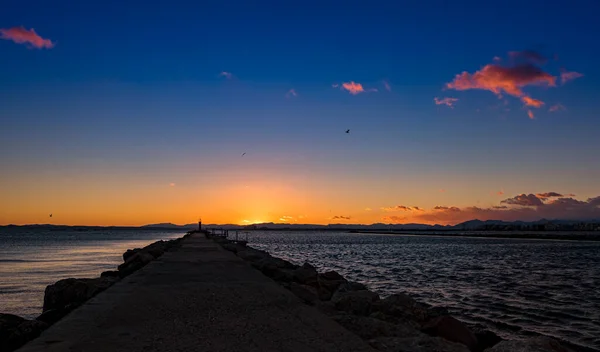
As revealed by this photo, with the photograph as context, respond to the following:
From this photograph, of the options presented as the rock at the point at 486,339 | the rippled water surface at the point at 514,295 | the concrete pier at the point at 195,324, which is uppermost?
the concrete pier at the point at 195,324

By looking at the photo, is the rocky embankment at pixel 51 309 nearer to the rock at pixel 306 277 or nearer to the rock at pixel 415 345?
the rock at pixel 415 345

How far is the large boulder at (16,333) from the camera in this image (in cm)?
664

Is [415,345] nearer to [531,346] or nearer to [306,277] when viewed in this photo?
[531,346]

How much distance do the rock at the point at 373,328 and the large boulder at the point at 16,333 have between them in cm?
466

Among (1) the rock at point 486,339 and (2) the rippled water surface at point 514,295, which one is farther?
(2) the rippled water surface at point 514,295

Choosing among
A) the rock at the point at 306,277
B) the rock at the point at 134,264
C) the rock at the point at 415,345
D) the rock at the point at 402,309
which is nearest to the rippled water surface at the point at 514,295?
the rock at the point at 402,309

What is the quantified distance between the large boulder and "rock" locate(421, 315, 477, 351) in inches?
240

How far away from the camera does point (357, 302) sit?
9.48 metres

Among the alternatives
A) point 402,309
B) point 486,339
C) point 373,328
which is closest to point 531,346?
point 373,328

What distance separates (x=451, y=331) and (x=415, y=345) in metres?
1.78

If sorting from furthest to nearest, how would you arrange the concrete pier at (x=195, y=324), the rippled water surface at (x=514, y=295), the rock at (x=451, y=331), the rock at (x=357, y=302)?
1. the rippled water surface at (x=514, y=295)
2. the rock at (x=357, y=302)
3. the rock at (x=451, y=331)
4. the concrete pier at (x=195, y=324)

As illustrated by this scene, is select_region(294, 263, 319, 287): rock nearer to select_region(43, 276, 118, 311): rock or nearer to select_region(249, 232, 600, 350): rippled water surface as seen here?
select_region(249, 232, 600, 350): rippled water surface

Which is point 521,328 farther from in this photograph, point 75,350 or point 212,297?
point 75,350

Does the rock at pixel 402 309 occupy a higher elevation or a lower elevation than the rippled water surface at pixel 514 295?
higher
